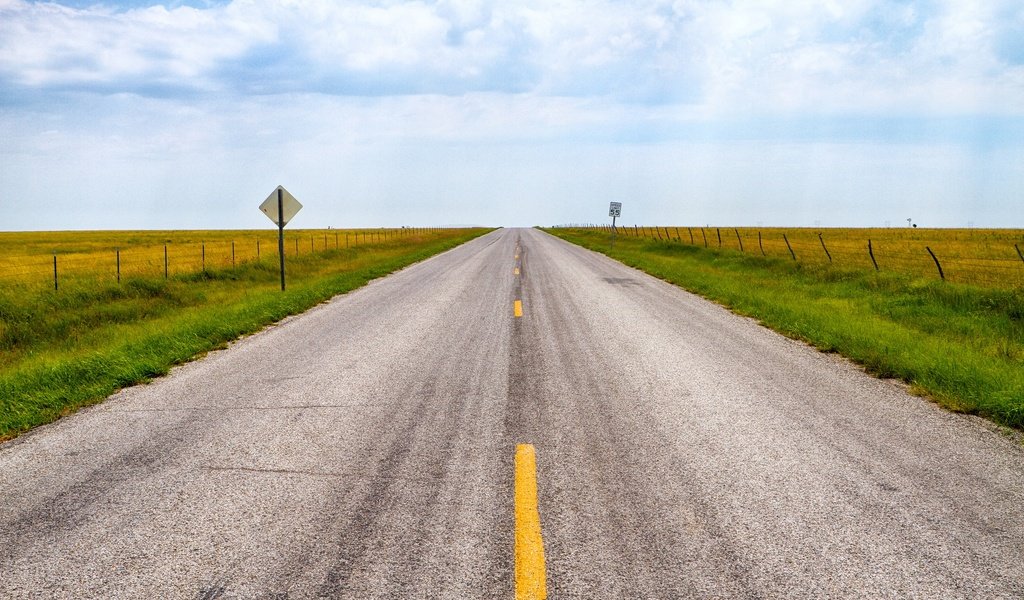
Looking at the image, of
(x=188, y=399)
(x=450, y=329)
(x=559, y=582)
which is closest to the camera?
(x=559, y=582)

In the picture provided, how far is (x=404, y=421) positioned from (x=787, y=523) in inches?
120

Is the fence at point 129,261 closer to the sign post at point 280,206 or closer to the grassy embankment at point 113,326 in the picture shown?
the grassy embankment at point 113,326

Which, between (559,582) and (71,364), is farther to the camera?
(71,364)

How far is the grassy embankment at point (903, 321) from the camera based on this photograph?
20.5 feet

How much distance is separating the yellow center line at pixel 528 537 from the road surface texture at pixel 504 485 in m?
0.06

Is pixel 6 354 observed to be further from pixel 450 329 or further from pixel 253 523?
pixel 253 523

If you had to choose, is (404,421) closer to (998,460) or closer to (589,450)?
(589,450)

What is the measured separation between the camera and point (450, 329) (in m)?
9.55

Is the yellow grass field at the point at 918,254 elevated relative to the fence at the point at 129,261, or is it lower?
elevated

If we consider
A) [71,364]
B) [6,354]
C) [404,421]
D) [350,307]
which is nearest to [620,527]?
[404,421]

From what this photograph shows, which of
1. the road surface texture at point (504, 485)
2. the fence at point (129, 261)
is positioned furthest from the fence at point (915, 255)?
the fence at point (129, 261)

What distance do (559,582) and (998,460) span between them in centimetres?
374

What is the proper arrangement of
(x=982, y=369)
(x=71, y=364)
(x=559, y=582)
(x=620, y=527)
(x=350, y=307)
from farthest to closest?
1. (x=350, y=307)
2. (x=71, y=364)
3. (x=982, y=369)
4. (x=620, y=527)
5. (x=559, y=582)

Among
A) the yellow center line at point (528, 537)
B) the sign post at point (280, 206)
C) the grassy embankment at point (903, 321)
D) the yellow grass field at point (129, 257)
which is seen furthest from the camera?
the yellow grass field at point (129, 257)
